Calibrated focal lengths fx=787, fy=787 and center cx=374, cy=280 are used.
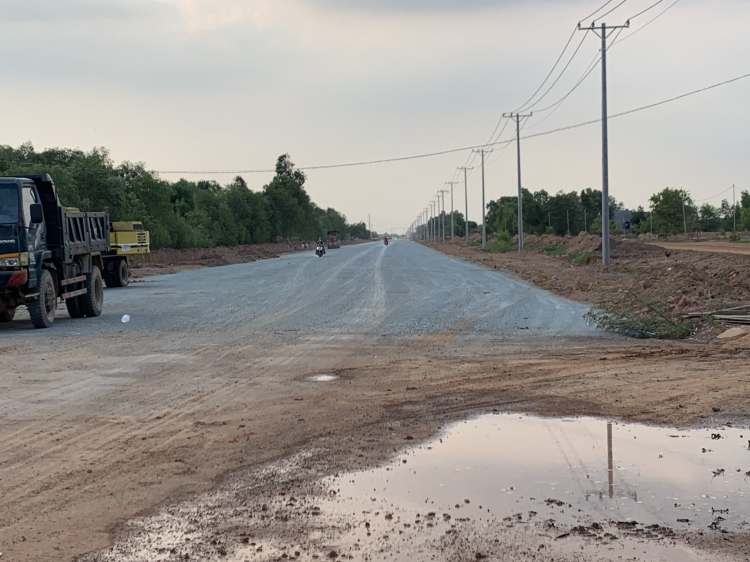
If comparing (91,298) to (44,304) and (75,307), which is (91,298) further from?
(44,304)

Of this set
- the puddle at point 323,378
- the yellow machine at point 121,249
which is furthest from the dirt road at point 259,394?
the yellow machine at point 121,249

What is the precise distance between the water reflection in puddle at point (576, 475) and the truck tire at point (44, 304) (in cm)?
1290

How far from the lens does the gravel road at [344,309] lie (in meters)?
17.2

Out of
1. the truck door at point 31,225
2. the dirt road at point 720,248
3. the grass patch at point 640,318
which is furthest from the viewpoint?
the dirt road at point 720,248

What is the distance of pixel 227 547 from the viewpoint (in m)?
4.93

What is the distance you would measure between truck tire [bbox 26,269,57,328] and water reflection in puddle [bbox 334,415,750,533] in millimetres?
12896

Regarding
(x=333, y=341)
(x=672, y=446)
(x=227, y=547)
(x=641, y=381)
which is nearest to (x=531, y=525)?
(x=227, y=547)

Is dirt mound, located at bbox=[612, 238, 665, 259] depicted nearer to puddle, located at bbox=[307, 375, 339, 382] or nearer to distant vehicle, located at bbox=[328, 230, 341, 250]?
puddle, located at bbox=[307, 375, 339, 382]

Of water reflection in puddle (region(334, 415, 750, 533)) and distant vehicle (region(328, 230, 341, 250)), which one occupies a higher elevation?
distant vehicle (region(328, 230, 341, 250))

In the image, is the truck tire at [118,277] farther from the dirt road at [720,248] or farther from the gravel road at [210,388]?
the dirt road at [720,248]

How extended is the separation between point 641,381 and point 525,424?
2779 millimetres

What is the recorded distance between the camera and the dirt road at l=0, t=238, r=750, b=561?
20.1ft

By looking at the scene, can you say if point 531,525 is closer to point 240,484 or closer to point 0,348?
point 240,484

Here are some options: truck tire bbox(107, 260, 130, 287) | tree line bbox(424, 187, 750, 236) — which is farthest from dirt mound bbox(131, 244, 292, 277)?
tree line bbox(424, 187, 750, 236)
